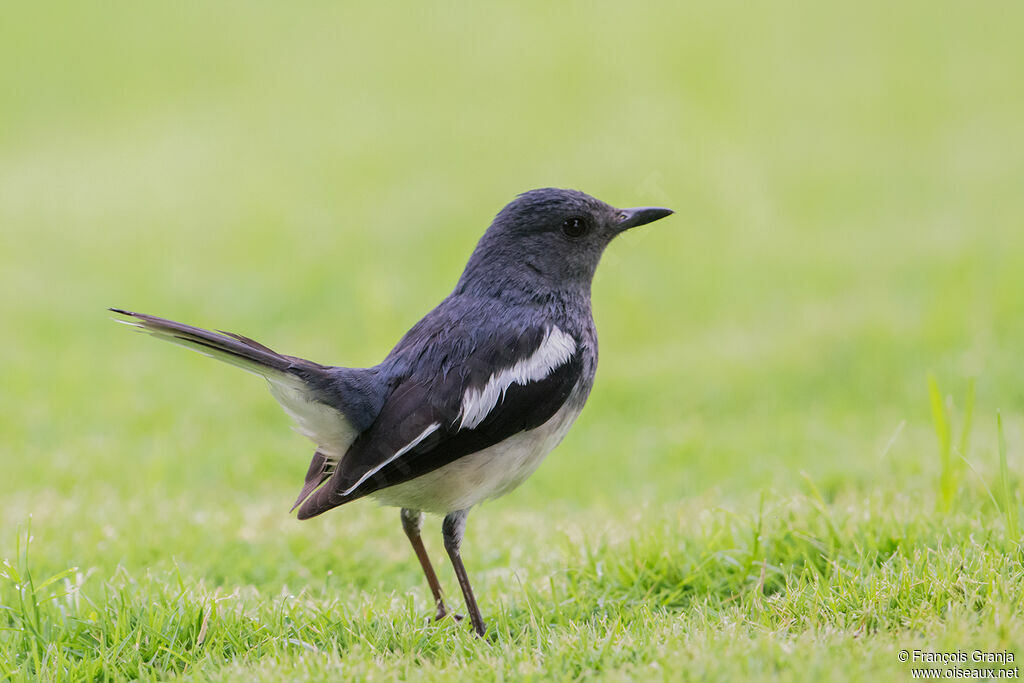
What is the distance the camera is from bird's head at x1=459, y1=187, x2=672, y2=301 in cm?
497

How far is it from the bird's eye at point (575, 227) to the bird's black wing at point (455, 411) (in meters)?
0.69

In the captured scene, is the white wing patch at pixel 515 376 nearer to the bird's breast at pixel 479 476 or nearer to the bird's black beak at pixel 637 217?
the bird's breast at pixel 479 476

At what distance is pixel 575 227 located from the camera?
201 inches

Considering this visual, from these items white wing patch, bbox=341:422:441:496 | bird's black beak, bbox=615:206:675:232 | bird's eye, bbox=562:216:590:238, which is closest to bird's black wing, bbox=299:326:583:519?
white wing patch, bbox=341:422:441:496

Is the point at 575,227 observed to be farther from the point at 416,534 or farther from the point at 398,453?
the point at 416,534

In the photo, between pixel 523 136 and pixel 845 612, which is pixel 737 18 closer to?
pixel 523 136

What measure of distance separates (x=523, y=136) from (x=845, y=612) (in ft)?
38.2

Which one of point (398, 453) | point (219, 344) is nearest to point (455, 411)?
point (398, 453)

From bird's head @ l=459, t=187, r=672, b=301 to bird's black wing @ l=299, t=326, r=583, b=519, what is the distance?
429 millimetres

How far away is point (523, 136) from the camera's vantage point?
49.2ft

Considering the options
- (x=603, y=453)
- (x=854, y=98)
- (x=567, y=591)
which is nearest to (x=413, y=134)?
(x=854, y=98)

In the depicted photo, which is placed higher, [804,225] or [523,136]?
[523,136]

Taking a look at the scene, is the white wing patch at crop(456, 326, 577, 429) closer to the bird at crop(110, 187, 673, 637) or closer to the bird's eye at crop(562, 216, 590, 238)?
the bird at crop(110, 187, 673, 637)

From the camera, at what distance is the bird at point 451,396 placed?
4.36 m
